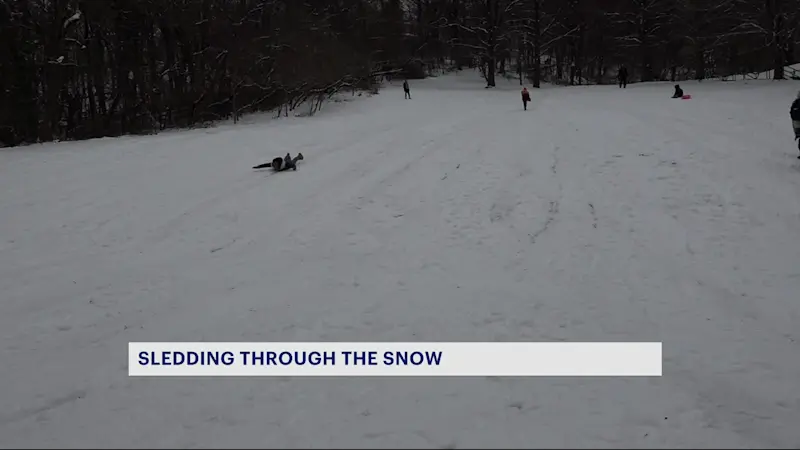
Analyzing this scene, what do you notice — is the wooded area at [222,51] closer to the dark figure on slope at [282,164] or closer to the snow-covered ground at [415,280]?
the snow-covered ground at [415,280]

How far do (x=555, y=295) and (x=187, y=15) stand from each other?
2273 centimetres

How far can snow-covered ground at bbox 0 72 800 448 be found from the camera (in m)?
5.14

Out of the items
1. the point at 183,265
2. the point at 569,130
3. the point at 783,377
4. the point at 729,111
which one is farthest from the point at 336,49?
the point at 783,377

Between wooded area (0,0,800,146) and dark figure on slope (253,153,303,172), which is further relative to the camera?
wooded area (0,0,800,146)

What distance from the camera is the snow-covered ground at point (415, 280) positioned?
5.14 m

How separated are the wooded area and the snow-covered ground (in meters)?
5.29

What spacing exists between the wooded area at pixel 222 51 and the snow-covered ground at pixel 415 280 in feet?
17.3

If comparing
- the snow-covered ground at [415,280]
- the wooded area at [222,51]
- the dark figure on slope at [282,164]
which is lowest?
the snow-covered ground at [415,280]

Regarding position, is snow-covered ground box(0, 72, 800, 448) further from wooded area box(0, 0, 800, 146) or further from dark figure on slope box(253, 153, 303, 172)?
wooded area box(0, 0, 800, 146)

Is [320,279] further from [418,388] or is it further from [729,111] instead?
[729,111]

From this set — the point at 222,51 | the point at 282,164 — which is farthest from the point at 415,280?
the point at 222,51

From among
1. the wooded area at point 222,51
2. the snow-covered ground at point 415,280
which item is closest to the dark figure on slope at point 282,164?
the snow-covered ground at point 415,280

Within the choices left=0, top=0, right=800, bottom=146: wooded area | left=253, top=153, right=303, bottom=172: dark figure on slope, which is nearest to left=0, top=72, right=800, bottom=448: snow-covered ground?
left=253, top=153, right=303, bottom=172: dark figure on slope

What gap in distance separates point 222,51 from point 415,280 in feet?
67.7
